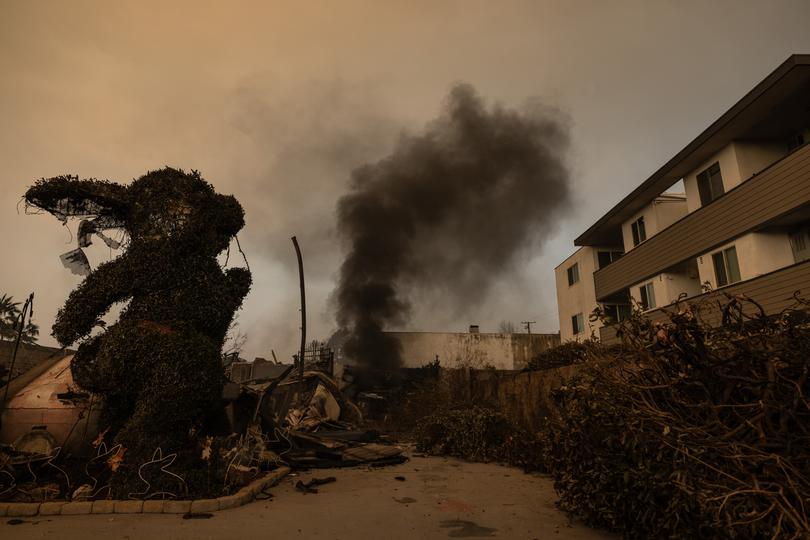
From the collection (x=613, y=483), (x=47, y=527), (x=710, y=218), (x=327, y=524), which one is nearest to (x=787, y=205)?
(x=710, y=218)

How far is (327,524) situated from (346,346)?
88.7 ft

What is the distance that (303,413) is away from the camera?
47.5 feet

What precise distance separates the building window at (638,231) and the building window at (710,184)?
3.50 metres

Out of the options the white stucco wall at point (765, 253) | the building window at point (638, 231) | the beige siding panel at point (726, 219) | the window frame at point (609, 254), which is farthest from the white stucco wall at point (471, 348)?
the white stucco wall at point (765, 253)

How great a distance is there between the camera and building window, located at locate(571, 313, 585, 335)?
74.8 ft

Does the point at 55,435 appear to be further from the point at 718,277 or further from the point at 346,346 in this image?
the point at 346,346

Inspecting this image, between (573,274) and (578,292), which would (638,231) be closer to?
(578,292)

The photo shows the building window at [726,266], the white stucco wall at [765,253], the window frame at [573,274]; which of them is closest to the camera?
the white stucco wall at [765,253]

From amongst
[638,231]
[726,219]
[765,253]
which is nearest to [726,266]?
[765,253]

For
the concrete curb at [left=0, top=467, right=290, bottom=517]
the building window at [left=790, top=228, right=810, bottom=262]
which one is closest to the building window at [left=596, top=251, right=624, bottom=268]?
the building window at [left=790, top=228, right=810, bottom=262]

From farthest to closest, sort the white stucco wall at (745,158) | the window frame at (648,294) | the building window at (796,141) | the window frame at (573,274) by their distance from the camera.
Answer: the window frame at (573,274)
the window frame at (648,294)
the white stucco wall at (745,158)
the building window at (796,141)

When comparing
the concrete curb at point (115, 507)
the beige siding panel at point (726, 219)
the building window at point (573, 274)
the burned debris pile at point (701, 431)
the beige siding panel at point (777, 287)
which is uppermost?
the building window at point (573, 274)

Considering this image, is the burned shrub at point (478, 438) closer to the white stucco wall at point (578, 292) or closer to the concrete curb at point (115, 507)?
the concrete curb at point (115, 507)

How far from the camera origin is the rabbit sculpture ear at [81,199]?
284 inches
